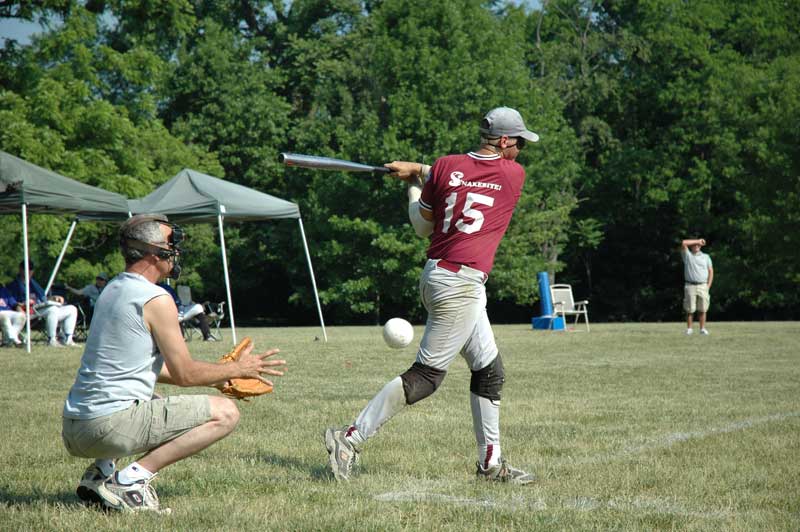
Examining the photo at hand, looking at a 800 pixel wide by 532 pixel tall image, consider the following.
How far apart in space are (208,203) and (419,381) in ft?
45.1

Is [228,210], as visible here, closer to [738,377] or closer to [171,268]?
[738,377]

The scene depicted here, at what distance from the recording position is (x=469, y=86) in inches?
1567

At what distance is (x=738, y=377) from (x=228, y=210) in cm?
1069

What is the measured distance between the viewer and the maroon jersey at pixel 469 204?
18.8ft

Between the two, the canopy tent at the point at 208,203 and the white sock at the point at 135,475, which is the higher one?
the canopy tent at the point at 208,203

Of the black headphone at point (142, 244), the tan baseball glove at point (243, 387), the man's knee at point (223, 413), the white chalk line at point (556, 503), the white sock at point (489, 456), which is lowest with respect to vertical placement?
the white chalk line at point (556, 503)

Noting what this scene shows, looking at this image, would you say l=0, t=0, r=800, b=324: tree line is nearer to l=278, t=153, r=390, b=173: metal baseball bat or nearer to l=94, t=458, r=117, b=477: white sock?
l=278, t=153, r=390, b=173: metal baseball bat

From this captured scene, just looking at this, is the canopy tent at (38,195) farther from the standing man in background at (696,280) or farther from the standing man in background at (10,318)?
the standing man in background at (696,280)

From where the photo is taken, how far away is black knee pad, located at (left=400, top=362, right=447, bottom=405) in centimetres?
568

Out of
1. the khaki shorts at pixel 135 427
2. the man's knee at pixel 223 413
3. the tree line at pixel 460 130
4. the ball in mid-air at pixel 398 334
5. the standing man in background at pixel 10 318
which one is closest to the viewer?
the khaki shorts at pixel 135 427

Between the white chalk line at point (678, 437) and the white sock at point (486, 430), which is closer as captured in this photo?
the white sock at point (486, 430)

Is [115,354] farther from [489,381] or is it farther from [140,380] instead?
[489,381]

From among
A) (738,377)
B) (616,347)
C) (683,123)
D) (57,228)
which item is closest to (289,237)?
(57,228)

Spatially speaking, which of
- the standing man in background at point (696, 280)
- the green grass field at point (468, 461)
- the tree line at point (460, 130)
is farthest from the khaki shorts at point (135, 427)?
the tree line at point (460, 130)
